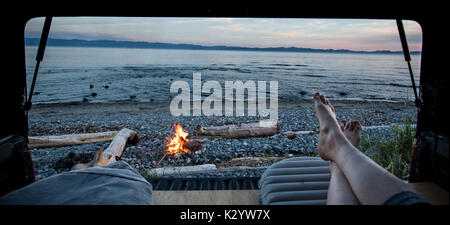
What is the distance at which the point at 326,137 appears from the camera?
5.35ft

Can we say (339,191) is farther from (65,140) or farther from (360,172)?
(65,140)

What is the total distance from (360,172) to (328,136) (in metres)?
0.55

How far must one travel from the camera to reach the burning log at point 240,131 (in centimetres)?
403

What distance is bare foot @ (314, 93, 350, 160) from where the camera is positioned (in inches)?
58.3

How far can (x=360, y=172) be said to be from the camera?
1.08m

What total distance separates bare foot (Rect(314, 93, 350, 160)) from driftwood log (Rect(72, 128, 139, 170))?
2.11m

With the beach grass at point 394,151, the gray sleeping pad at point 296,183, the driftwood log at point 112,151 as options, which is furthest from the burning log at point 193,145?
the beach grass at point 394,151

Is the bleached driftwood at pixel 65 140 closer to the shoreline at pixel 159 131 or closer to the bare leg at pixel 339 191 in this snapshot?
the shoreline at pixel 159 131

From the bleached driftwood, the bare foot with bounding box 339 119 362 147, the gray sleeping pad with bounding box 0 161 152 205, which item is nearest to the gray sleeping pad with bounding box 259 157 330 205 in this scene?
the bare foot with bounding box 339 119 362 147

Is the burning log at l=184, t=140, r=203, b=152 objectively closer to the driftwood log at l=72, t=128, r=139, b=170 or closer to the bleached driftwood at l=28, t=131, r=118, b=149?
the driftwood log at l=72, t=128, r=139, b=170
